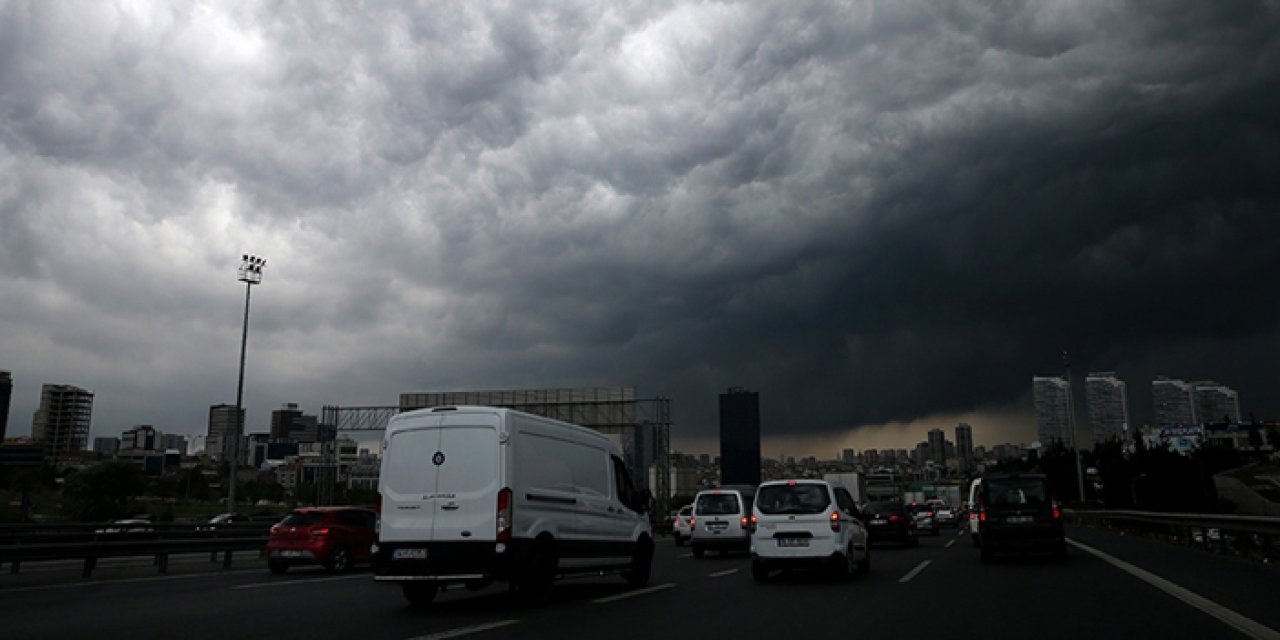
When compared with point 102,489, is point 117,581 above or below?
below

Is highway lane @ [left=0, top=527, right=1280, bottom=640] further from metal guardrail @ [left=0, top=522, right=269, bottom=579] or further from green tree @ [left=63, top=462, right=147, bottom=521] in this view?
green tree @ [left=63, top=462, right=147, bottom=521]

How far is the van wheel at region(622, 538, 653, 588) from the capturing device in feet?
49.1

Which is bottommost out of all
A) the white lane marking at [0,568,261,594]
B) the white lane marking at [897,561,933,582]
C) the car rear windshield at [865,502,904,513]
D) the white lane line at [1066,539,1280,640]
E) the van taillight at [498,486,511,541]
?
the white lane marking at [0,568,261,594]

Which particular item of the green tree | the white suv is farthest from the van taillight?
the green tree

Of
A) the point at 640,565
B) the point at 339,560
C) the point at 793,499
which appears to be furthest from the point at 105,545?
the point at 793,499

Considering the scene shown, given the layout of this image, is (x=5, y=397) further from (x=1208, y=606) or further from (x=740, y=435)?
(x=1208, y=606)

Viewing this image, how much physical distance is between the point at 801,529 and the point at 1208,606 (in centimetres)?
618

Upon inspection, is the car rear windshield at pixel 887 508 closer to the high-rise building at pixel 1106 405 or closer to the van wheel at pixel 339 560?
the van wheel at pixel 339 560

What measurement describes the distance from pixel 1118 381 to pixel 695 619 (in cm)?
19687

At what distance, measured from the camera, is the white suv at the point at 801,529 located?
49.9 ft

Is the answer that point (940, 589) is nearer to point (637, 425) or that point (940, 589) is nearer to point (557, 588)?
point (557, 588)

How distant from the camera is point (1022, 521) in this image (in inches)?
752

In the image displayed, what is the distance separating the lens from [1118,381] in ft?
592

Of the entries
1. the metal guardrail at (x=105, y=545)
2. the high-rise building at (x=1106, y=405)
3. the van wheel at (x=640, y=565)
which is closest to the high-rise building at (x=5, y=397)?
the metal guardrail at (x=105, y=545)
